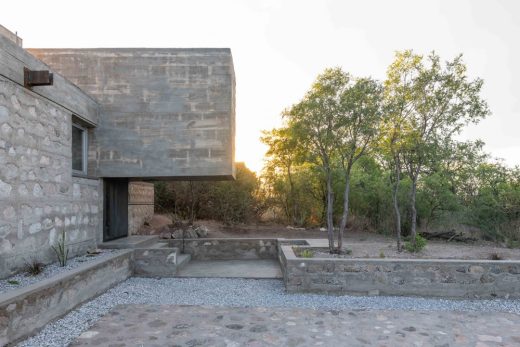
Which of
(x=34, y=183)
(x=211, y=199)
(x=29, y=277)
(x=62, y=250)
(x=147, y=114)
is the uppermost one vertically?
(x=147, y=114)

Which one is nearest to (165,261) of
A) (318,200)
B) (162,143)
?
A: (162,143)

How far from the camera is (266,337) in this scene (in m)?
3.74

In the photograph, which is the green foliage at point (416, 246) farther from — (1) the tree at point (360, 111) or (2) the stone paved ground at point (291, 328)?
(2) the stone paved ground at point (291, 328)

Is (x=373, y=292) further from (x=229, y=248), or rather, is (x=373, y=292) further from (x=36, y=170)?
(x=36, y=170)

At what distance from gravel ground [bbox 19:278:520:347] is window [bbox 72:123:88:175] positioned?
8.03ft

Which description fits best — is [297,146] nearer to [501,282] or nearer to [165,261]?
[165,261]

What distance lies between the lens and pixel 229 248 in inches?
336

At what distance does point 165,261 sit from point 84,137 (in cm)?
288

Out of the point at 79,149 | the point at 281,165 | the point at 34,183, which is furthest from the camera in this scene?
the point at 281,165

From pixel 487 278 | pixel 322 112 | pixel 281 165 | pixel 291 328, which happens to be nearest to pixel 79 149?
pixel 322 112

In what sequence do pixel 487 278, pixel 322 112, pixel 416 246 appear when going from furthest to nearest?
pixel 416 246 → pixel 322 112 → pixel 487 278

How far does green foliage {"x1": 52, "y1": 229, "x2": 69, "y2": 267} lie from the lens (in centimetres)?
541

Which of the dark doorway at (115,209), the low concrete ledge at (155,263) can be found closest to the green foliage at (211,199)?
the dark doorway at (115,209)

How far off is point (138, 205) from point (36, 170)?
17.3 ft
